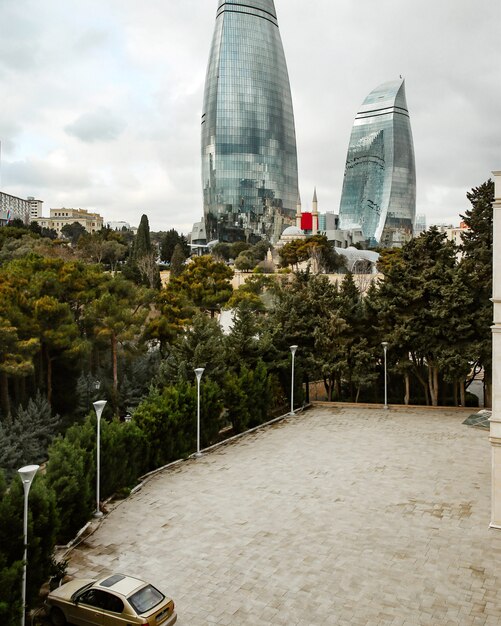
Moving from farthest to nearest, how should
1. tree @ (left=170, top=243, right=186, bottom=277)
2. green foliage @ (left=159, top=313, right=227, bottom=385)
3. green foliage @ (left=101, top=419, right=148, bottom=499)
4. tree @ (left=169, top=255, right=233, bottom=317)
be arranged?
tree @ (left=170, top=243, right=186, bottom=277) < tree @ (left=169, top=255, right=233, bottom=317) < green foliage @ (left=159, top=313, right=227, bottom=385) < green foliage @ (left=101, top=419, right=148, bottom=499)

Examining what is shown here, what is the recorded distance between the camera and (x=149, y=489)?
13.1 metres

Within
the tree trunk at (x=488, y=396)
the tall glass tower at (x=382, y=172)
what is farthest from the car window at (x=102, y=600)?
the tall glass tower at (x=382, y=172)

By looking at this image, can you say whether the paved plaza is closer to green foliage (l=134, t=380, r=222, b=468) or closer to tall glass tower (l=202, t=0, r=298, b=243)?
green foliage (l=134, t=380, r=222, b=468)

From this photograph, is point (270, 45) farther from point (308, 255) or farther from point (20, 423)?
point (20, 423)

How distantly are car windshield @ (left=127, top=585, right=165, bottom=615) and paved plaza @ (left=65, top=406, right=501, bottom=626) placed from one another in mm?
523

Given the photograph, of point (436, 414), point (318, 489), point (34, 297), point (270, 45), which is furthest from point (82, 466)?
point (270, 45)

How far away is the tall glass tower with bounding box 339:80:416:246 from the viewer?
353 feet

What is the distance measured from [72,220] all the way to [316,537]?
5671 inches

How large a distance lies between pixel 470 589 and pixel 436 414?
13.1 metres

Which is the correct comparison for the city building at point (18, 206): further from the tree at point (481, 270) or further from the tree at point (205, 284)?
the tree at point (481, 270)

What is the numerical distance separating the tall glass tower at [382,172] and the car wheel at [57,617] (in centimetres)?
10390

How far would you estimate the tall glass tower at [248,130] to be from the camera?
267ft

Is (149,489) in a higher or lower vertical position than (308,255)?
lower

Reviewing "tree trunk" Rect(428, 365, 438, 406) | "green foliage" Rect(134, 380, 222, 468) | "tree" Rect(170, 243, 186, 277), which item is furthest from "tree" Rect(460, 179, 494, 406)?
"tree" Rect(170, 243, 186, 277)
